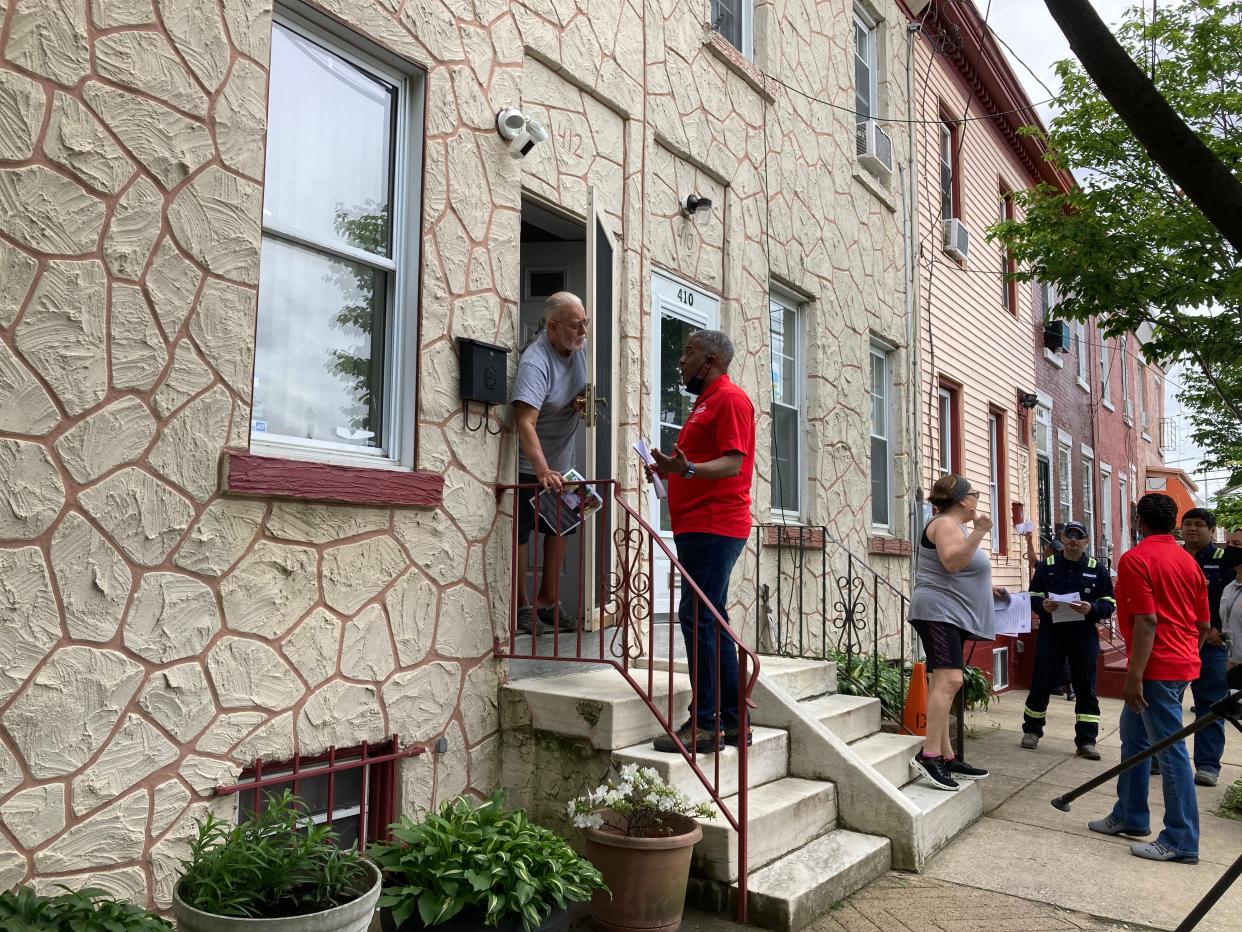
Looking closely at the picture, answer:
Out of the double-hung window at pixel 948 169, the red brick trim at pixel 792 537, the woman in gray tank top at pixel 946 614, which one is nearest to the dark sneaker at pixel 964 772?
the woman in gray tank top at pixel 946 614

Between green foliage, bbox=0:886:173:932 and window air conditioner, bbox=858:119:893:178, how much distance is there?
8.84 metres

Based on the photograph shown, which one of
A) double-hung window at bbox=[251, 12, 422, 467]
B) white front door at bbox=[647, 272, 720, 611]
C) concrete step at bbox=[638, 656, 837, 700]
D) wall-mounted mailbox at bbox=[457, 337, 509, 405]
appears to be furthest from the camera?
white front door at bbox=[647, 272, 720, 611]

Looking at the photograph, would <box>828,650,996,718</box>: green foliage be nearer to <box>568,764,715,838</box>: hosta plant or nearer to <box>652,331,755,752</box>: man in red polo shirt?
<box>652,331,755,752</box>: man in red polo shirt

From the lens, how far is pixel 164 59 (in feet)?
11.8

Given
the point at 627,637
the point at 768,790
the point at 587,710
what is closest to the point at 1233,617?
the point at 768,790

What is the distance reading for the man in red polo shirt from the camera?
4625 mm

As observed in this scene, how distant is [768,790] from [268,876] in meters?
2.63

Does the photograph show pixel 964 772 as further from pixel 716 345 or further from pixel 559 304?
pixel 559 304

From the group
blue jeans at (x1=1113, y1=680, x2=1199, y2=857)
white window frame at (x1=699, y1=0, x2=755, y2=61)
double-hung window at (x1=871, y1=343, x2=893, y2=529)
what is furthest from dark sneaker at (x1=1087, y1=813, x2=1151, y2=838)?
white window frame at (x1=699, y1=0, x2=755, y2=61)

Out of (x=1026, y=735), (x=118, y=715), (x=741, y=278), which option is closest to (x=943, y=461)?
(x=1026, y=735)

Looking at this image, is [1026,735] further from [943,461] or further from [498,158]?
[498,158]

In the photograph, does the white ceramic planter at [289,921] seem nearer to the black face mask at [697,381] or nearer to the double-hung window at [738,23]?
the black face mask at [697,381]

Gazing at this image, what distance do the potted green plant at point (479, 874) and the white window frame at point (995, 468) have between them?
35.8 ft

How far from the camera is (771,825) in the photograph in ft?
14.9
